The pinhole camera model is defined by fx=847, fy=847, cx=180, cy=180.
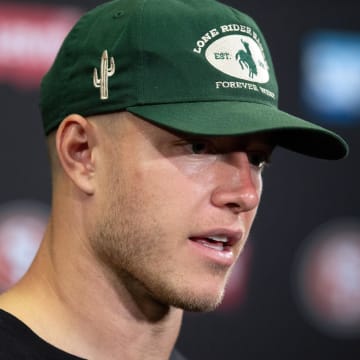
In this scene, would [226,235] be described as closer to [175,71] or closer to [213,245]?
[213,245]

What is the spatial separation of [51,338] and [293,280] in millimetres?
1232

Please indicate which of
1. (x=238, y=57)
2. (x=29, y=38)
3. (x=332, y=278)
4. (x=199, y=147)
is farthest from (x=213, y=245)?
(x=332, y=278)

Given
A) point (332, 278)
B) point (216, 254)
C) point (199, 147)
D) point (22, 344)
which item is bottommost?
point (332, 278)

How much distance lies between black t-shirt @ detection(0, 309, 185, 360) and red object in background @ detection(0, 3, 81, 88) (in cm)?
103

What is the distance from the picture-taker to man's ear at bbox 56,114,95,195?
41.3 inches

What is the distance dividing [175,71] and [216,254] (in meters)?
0.23

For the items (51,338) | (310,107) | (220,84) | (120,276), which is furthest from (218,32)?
(310,107)

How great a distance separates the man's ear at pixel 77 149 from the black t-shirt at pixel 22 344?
0.60ft

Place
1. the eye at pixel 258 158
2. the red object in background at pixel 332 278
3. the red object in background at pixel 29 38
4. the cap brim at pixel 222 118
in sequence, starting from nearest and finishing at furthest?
the cap brim at pixel 222 118, the eye at pixel 258 158, the red object in background at pixel 29 38, the red object in background at pixel 332 278

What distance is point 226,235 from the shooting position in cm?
103

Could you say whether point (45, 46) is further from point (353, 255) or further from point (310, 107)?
point (353, 255)

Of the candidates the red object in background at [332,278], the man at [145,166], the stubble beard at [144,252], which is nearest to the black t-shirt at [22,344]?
the man at [145,166]

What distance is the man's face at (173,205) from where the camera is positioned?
3.30 ft

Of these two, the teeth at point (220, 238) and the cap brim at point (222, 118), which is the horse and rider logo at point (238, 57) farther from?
the teeth at point (220, 238)
